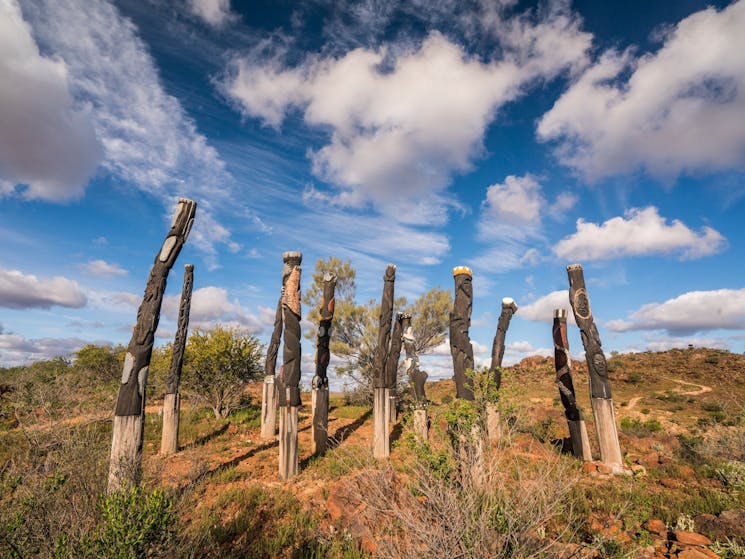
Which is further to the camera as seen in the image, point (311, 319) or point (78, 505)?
point (311, 319)

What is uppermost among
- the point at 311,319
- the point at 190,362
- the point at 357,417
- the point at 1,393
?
the point at 311,319

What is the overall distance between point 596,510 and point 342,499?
430 cm

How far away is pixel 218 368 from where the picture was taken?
15328mm

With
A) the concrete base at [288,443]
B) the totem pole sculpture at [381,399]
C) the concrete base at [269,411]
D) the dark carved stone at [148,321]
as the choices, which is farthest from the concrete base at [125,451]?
the concrete base at [269,411]

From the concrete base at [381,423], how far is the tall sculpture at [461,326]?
191 centimetres

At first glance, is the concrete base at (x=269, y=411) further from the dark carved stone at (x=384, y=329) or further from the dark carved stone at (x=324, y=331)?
the dark carved stone at (x=384, y=329)

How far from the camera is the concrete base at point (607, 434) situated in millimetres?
8468

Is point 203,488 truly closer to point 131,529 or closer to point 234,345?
point 131,529

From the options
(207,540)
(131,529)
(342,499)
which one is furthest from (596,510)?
(131,529)

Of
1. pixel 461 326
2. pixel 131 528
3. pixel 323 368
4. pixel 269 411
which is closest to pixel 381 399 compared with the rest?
pixel 461 326

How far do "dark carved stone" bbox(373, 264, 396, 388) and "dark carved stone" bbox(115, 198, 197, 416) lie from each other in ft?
16.7

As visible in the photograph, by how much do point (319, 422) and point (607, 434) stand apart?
7468mm

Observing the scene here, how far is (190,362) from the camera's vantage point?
15.6m

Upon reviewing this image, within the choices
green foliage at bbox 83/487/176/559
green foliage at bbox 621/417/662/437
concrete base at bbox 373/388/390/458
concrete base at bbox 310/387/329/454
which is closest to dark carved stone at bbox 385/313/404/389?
concrete base at bbox 310/387/329/454
